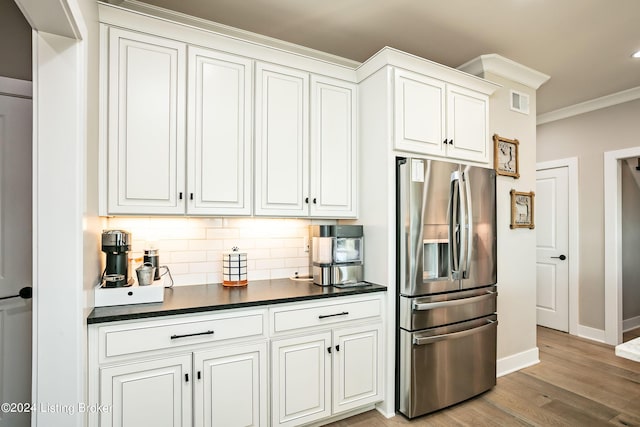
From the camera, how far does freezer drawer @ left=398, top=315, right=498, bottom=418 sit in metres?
2.32

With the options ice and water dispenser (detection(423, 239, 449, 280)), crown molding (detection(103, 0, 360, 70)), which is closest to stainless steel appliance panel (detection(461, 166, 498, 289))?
ice and water dispenser (detection(423, 239, 449, 280))

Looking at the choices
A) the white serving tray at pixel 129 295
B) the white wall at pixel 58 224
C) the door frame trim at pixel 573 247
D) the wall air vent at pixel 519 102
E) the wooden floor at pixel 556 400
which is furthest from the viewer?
the door frame trim at pixel 573 247

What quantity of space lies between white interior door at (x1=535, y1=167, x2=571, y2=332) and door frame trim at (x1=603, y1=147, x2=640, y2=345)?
17.1 inches

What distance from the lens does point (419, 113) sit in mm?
2529

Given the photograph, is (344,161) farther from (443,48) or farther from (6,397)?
(6,397)

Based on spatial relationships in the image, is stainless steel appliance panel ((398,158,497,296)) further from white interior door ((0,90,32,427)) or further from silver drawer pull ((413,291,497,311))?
white interior door ((0,90,32,427))

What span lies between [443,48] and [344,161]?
53.0 inches

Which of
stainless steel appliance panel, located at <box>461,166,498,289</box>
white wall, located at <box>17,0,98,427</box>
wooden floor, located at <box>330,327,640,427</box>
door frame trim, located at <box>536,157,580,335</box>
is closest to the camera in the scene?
white wall, located at <box>17,0,98,427</box>

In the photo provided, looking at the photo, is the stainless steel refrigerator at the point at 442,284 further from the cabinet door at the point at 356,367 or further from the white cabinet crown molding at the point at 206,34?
the white cabinet crown molding at the point at 206,34

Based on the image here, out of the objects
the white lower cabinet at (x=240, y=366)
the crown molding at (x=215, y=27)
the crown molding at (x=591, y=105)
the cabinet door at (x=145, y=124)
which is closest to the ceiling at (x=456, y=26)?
the crown molding at (x=215, y=27)

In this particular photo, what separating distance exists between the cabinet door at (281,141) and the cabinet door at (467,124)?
45.8 inches

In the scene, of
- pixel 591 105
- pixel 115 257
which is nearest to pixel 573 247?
pixel 591 105

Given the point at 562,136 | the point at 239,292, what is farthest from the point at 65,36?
the point at 562,136

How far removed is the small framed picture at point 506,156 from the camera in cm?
309
